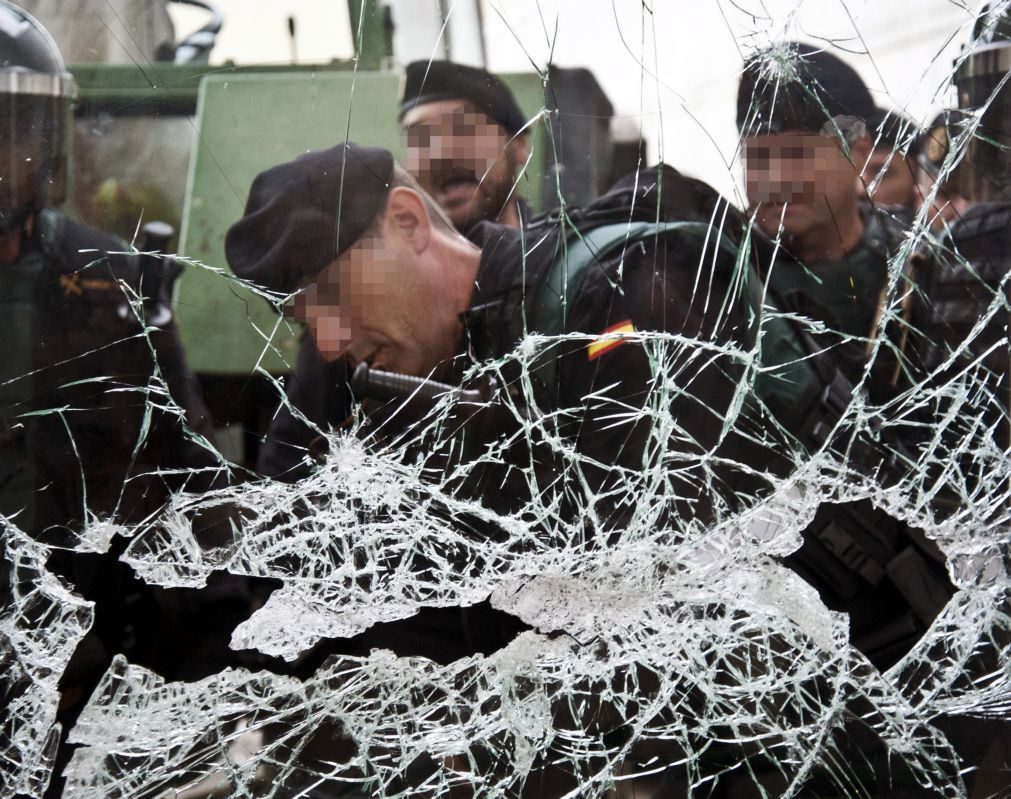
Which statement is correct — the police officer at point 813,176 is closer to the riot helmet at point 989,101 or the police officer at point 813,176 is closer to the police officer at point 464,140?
the riot helmet at point 989,101

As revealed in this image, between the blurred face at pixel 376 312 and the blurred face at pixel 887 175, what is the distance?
2.03ft

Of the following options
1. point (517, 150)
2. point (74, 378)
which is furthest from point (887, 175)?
point (74, 378)

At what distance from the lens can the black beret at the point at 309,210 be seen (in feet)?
3.57

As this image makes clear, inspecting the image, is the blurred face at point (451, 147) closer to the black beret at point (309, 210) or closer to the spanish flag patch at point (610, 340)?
the black beret at point (309, 210)

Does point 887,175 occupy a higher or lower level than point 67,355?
higher

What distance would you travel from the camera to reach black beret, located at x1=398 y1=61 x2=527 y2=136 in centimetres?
108

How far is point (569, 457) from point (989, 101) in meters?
0.78

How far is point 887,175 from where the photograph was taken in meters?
1.11

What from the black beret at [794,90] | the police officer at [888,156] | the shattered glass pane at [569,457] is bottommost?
the shattered glass pane at [569,457]

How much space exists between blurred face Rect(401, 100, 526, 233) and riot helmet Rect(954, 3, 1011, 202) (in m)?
0.64

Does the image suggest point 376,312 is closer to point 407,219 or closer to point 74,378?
point 407,219

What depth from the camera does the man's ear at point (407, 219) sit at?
3.57ft

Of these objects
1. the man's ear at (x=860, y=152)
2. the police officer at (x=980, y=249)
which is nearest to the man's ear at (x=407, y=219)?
the man's ear at (x=860, y=152)

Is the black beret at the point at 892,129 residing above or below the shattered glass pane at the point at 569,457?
above
